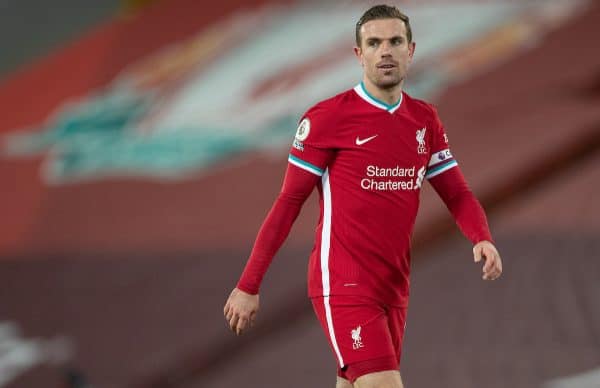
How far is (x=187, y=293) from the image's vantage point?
6.50 meters

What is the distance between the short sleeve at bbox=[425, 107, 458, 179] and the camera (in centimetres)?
335

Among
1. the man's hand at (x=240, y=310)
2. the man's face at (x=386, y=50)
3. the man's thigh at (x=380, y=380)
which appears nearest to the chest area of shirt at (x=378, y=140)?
the man's face at (x=386, y=50)

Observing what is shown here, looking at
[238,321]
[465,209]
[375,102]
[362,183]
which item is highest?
[375,102]

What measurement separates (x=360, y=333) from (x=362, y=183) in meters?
0.43

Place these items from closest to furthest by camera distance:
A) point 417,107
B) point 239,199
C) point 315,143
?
point 315,143
point 417,107
point 239,199

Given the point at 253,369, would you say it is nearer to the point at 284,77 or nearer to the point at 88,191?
the point at 88,191

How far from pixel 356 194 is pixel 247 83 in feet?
19.8

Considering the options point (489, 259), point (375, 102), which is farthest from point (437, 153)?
point (489, 259)

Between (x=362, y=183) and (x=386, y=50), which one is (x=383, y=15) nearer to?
(x=386, y=50)

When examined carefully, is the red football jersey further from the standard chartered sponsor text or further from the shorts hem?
the shorts hem

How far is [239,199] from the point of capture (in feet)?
25.4

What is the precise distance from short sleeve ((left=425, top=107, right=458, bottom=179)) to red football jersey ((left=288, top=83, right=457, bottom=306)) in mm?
78

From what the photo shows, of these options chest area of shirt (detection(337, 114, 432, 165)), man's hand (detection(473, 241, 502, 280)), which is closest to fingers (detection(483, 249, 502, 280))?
man's hand (detection(473, 241, 502, 280))

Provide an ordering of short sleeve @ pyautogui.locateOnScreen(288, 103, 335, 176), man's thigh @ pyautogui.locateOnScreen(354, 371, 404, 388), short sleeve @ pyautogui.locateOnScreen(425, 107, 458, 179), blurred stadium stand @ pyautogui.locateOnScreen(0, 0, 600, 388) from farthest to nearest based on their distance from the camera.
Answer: blurred stadium stand @ pyautogui.locateOnScreen(0, 0, 600, 388) → short sleeve @ pyautogui.locateOnScreen(425, 107, 458, 179) → short sleeve @ pyautogui.locateOnScreen(288, 103, 335, 176) → man's thigh @ pyautogui.locateOnScreen(354, 371, 404, 388)
